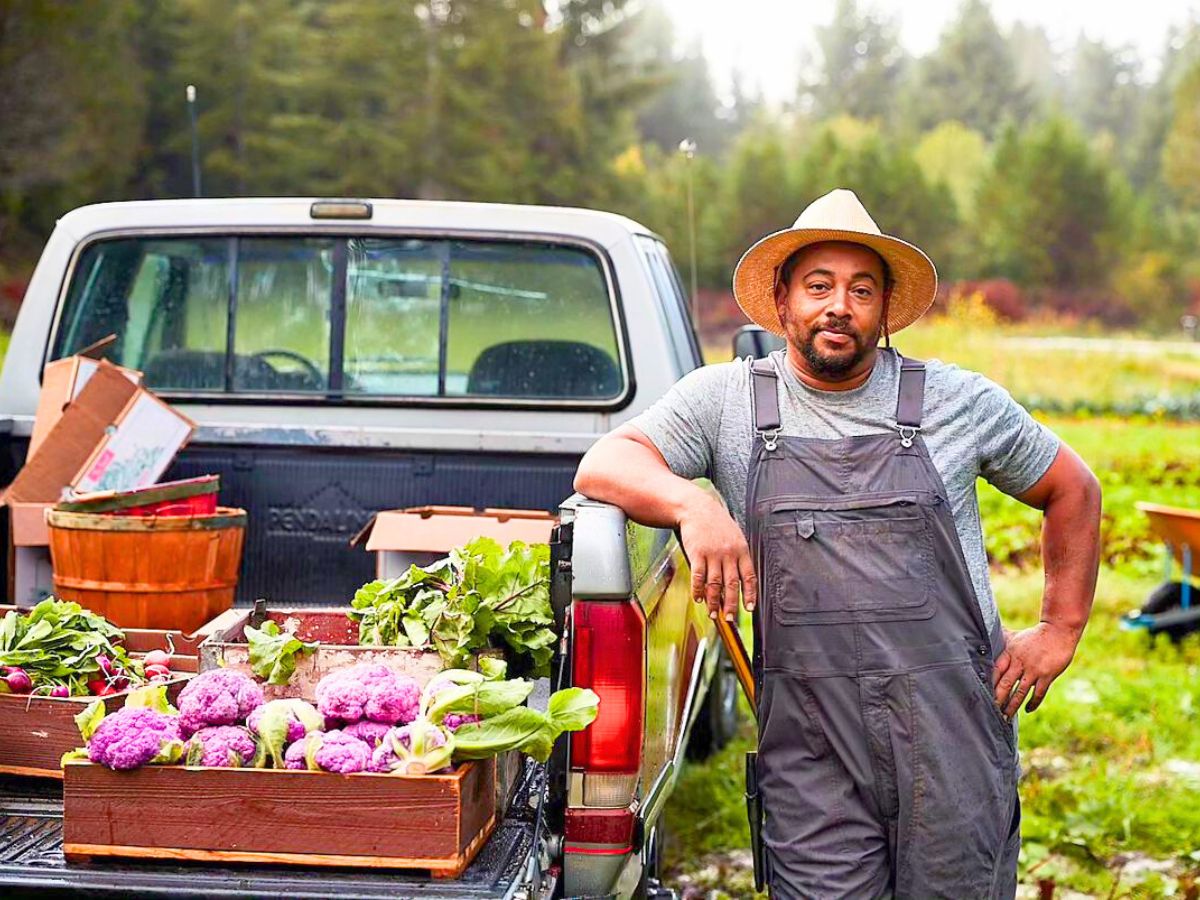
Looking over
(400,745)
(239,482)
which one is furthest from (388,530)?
(400,745)

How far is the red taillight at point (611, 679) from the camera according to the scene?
9.14 feet

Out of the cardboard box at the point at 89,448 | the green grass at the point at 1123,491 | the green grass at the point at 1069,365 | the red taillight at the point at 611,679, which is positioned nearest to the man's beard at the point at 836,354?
the red taillight at the point at 611,679

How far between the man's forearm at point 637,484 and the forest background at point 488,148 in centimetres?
3078

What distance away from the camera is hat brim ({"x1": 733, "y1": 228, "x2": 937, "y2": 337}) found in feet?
10.4

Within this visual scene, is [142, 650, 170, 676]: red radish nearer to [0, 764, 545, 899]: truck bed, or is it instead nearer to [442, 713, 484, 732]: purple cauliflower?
[0, 764, 545, 899]: truck bed

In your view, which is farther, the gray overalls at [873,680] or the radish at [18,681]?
the radish at [18,681]

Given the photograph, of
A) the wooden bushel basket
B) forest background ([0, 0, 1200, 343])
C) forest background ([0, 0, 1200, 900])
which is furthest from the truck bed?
forest background ([0, 0, 1200, 343])

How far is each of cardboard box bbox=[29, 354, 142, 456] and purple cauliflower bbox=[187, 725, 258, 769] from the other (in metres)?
2.05

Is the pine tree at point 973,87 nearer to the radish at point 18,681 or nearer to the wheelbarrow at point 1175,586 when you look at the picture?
the wheelbarrow at point 1175,586

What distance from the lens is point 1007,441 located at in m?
3.10

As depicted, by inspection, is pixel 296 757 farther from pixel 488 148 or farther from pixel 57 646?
pixel 488 148

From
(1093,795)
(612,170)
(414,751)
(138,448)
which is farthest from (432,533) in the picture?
(612,170)

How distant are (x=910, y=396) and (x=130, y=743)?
1.69m

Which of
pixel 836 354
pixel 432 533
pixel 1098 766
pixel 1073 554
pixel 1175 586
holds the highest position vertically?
pixel 836 354
